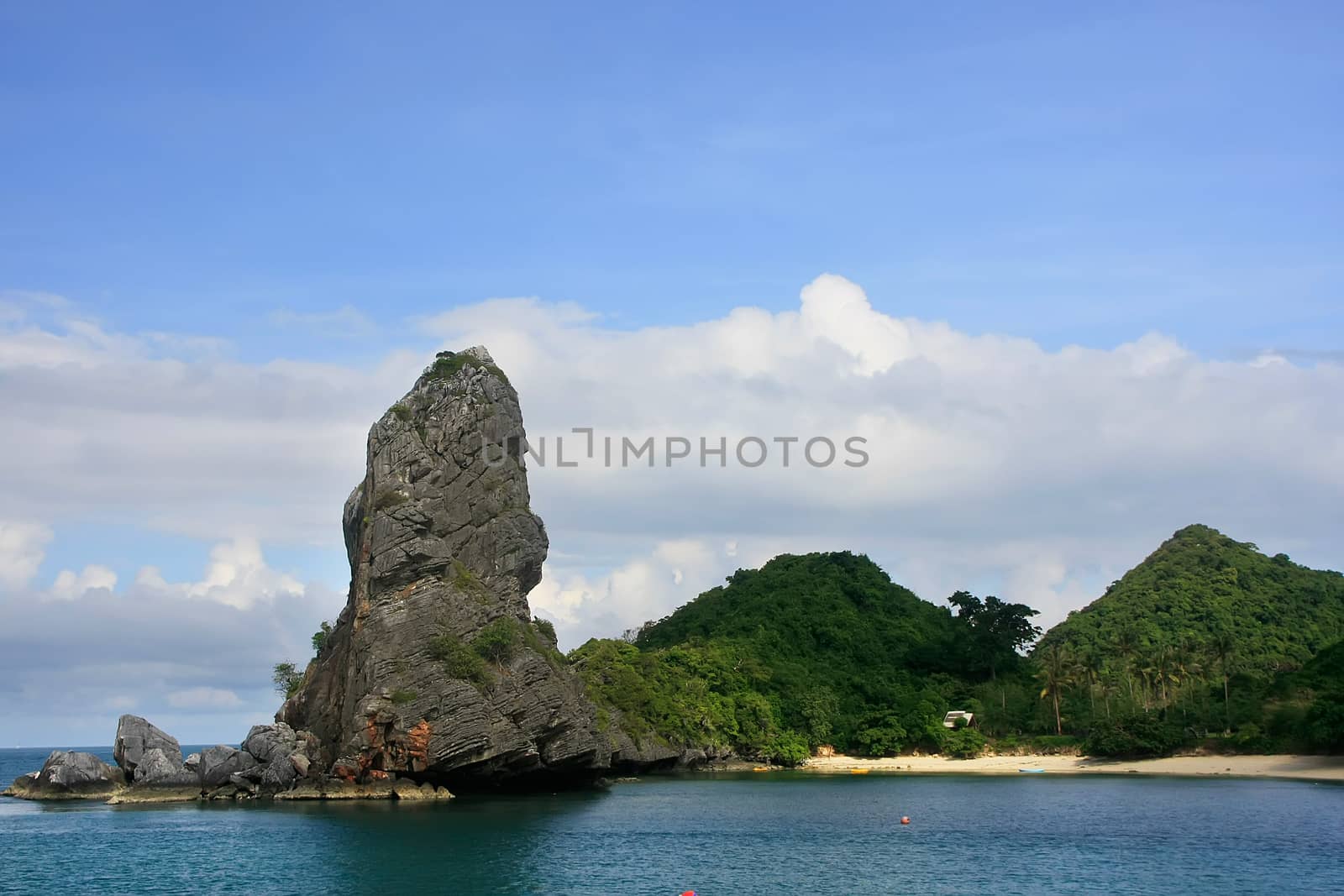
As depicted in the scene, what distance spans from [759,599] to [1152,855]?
99490 mm

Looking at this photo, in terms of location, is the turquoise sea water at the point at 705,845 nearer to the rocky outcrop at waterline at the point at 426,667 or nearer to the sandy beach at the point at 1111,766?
the rocky outcrop at waterline at the point at 426,667

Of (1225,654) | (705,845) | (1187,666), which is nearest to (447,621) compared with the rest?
(705,845)

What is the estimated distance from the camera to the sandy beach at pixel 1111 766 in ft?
280

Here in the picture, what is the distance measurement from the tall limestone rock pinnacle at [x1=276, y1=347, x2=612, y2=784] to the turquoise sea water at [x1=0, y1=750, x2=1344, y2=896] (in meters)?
3.89

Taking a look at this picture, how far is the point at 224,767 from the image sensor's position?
7425cm

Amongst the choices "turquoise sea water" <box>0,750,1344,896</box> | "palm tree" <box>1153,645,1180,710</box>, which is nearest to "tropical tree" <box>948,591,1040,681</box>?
"palm tree" <box>1153,645,1180,710</box>

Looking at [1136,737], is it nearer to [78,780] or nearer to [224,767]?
[224,767]

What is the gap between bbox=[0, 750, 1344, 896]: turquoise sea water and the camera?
42938mm

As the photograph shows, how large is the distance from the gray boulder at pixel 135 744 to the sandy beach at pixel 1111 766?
194 ft

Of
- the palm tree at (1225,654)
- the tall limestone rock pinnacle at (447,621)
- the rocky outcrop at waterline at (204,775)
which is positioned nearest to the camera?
the tall limestone rock pinnacle at (447,621)

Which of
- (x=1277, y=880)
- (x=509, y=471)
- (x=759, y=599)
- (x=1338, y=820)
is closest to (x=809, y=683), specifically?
(x=759, y=599)

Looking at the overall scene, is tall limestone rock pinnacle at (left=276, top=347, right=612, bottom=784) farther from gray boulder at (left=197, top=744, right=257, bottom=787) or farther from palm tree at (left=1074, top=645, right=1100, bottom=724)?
palm tree at (left=1074, top=645, right=1100, bottom=724)

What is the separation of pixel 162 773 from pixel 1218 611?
352 feet

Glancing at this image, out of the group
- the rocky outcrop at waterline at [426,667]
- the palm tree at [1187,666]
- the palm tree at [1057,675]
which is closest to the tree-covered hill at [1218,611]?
the palm tree at [1187,666]
